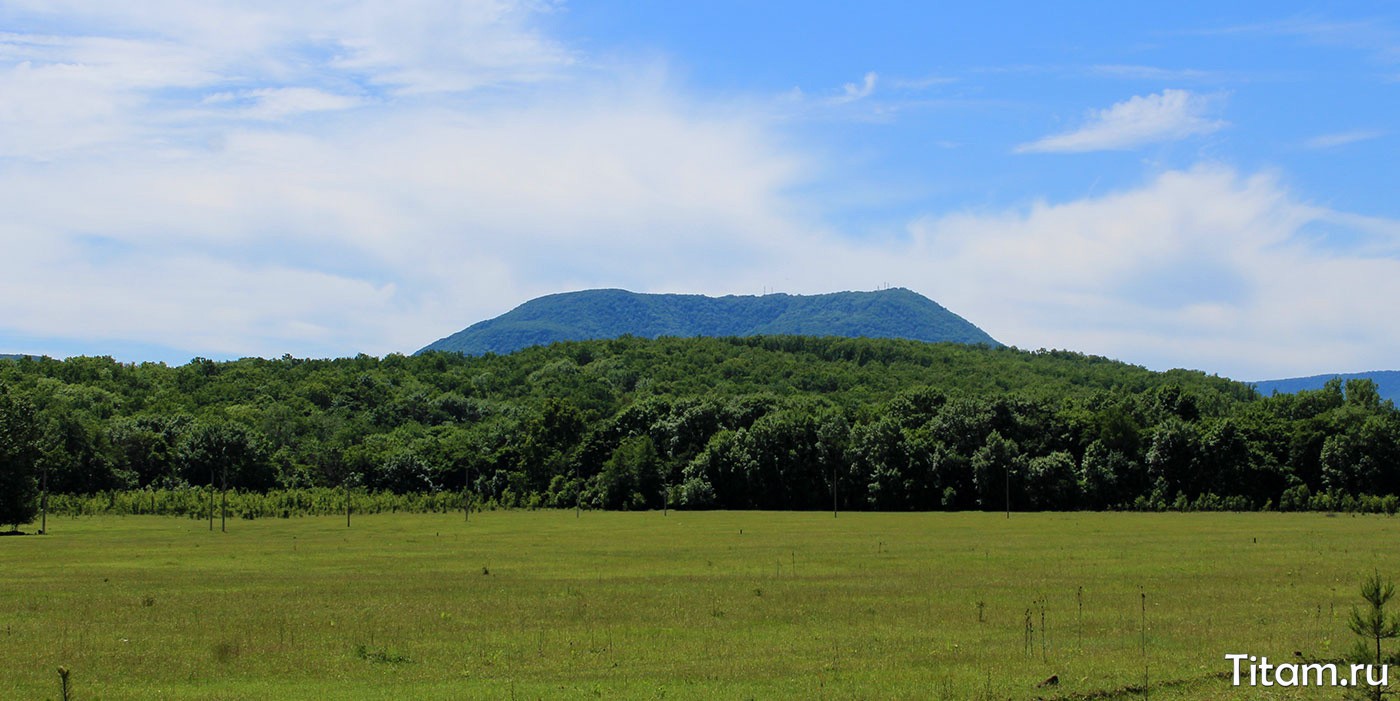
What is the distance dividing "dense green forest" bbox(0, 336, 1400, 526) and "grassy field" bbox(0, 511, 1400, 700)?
43940 millimetres

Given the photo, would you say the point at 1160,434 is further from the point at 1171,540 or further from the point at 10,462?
the point at 10,462

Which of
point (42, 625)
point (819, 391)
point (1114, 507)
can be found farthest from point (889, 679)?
point (819, 391)

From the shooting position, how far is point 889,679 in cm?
2091

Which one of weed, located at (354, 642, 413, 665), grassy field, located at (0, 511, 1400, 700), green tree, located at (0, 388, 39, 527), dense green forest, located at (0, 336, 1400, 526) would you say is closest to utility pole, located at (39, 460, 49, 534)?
green tree, located at (0, 388, 39, 527)

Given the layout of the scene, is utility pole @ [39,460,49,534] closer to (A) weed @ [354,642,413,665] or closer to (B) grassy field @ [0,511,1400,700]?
(B) grassy field @ [0,511,1400,700]

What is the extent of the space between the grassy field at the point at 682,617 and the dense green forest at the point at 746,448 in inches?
1730

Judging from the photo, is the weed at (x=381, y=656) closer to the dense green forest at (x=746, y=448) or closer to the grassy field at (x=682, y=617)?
the grassy field at (x=682, y=617)

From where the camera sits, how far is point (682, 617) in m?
29.8

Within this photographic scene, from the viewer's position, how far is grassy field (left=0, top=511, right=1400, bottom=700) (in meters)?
21.1

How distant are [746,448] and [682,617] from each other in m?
91.7

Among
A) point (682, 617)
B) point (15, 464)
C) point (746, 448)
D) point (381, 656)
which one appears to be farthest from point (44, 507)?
point (381, 656)

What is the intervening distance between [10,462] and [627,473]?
64649mm

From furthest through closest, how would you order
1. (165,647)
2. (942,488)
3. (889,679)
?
(942,488) < (165,647) < (889,679)

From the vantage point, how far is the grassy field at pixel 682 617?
2112 cm
